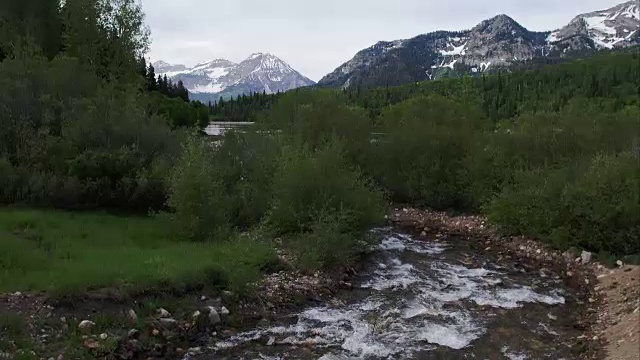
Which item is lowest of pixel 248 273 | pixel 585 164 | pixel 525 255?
pixel 525 255

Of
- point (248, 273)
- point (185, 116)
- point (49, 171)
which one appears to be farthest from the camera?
point (185, 116)

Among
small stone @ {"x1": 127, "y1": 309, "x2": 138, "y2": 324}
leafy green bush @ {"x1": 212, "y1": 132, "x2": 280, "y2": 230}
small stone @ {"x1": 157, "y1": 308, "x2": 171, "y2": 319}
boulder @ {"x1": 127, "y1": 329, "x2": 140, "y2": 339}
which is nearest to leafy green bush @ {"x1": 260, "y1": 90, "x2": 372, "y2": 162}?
leafy green bush @ {"x1": 212, "y1": 132, "x2": 280, "y2": 230}

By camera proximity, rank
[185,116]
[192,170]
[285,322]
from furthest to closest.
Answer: [185,116] < [192,170] < [285,322]

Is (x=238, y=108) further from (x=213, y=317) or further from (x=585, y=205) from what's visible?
(x=213, y=317)

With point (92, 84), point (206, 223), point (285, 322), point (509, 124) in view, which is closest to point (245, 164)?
point (206, 223)

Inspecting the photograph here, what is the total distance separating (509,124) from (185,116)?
53.4 meters

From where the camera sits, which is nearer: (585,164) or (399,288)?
(399,288)

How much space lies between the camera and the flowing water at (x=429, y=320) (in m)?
13.5

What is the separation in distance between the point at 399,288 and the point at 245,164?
41.3 feet

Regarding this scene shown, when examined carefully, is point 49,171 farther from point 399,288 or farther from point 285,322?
point 399,288

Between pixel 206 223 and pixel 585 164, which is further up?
pixel 585 164

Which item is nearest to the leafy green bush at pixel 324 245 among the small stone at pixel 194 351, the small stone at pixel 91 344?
the small stone at pixel 194 351

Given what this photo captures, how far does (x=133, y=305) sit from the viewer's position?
13484 millimetres

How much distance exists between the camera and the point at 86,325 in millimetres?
12016
